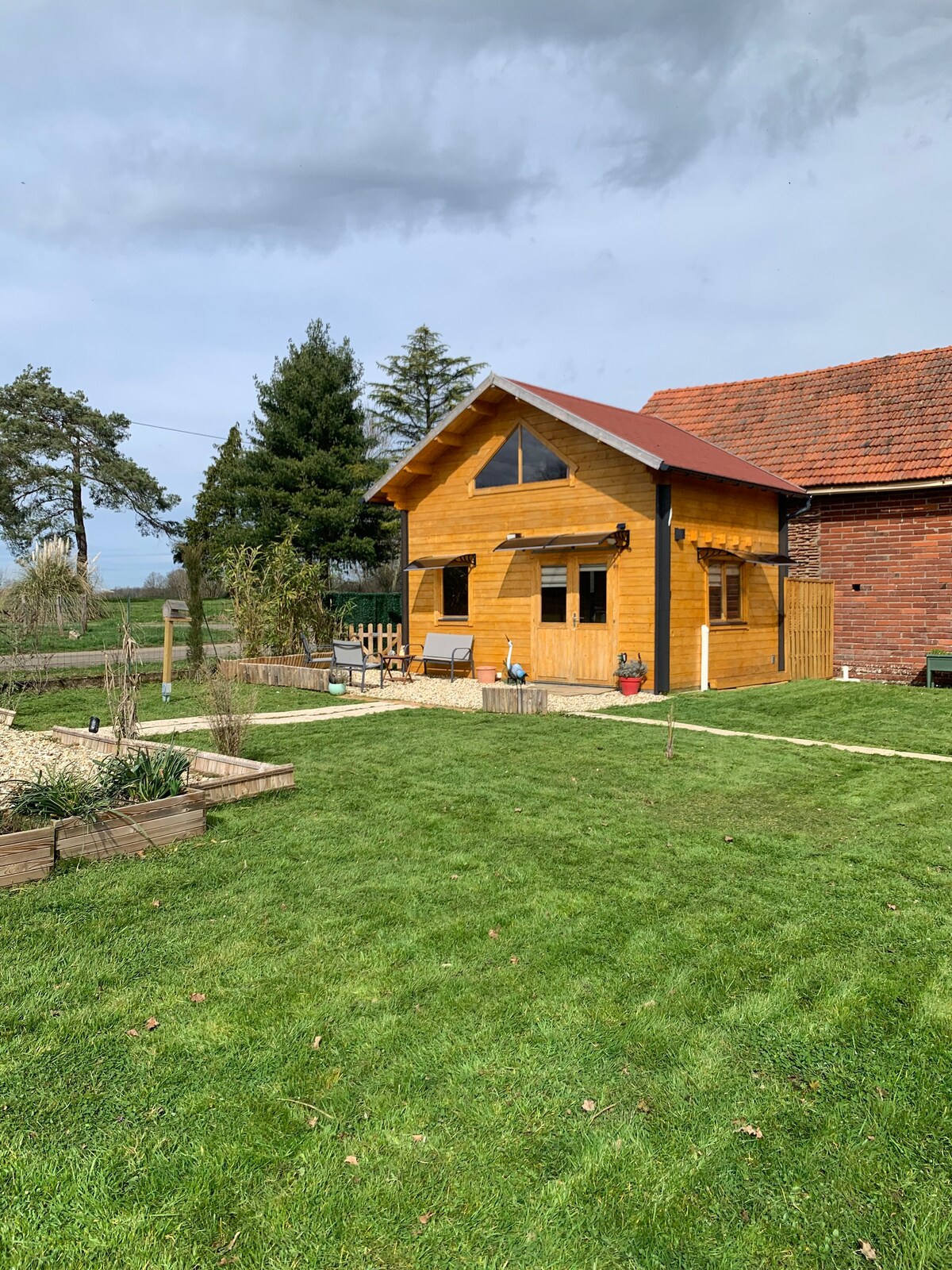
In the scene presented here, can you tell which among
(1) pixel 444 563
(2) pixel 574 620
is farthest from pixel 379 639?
(2) pixel 574 620

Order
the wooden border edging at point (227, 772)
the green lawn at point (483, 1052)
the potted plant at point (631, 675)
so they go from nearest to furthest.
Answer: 1. the green lawn at point (483, 1052)
2. the wooden border edging at point (227, 772)
3. the potted plant at point (631, 675)

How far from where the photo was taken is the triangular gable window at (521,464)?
49.2 feet

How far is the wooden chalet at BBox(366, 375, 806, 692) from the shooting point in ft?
44.6

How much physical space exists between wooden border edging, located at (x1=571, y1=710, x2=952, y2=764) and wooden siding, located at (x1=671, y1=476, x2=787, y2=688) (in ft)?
10.5

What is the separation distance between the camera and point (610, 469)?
552 inches

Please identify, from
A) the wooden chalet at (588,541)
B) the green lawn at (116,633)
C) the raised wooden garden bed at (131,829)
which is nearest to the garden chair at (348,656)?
the wooden chalet at (588,541)

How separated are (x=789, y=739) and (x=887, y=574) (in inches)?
340

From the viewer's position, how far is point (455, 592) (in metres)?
16.8

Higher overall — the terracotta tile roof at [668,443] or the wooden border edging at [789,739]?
the terracotta tile roof at [668,443]

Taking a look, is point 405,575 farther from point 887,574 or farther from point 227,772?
point 227,772

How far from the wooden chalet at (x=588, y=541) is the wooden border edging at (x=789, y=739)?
113 inches

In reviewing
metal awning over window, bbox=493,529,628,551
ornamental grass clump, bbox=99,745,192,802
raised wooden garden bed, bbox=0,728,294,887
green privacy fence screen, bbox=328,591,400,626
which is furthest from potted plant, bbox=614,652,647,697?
green privacy fence screen, bbox=328,591,400,626

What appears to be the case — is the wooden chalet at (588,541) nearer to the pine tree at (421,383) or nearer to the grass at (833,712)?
the grass at (833,712)

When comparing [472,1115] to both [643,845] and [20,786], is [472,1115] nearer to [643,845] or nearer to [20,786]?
[643,845]
